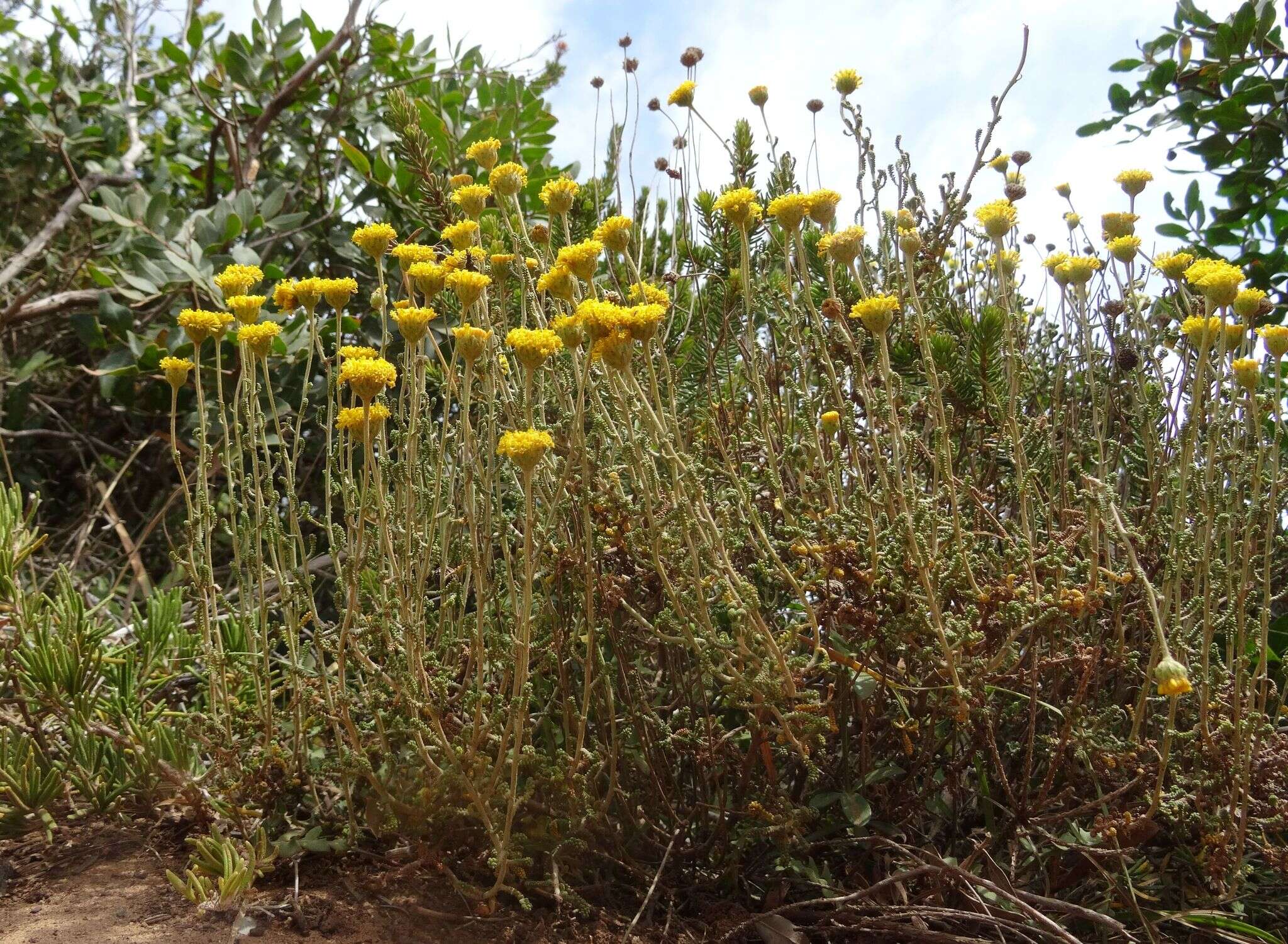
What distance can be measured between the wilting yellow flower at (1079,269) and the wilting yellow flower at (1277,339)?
1.02 feet

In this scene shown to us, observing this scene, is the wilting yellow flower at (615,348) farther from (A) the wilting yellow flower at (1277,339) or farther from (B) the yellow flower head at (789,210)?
(A) the wilting yellow flower at (1277,339)

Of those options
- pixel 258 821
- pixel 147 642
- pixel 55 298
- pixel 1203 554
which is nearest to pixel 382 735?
pixel 258 821

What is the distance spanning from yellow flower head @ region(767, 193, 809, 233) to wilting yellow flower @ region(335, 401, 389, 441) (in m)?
0.64

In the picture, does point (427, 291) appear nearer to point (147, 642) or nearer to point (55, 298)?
point (147, 642)

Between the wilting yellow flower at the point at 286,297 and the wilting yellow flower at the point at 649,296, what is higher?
the wilting yellow flower at the point at 286,297

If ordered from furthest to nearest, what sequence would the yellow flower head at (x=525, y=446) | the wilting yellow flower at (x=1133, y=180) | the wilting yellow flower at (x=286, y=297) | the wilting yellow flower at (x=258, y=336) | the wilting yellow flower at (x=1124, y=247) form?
the wilting yellow flower at (x=1133, y=180) < the wilting yellow flower at (x=1124, y=247) < the wilting yellow flower at (x=286, y=297) < the wilting yellow flower at (x=258, y=336) < the yellow flower head at (x=525, y=446)

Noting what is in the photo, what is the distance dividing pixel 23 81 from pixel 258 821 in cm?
321

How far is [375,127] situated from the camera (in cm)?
354

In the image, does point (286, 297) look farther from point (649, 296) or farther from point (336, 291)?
point (649, 296)

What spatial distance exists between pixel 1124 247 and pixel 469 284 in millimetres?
1134

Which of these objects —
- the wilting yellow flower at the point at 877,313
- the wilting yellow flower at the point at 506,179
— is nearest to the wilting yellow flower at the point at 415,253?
the wilting yellow flower at the point at 506,179

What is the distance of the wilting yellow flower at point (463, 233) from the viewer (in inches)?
63.7

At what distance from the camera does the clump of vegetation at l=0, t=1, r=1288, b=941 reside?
1.39 m

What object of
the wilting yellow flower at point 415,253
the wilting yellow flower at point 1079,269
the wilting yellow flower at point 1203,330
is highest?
the wilting yellow flower at point 1079,269
